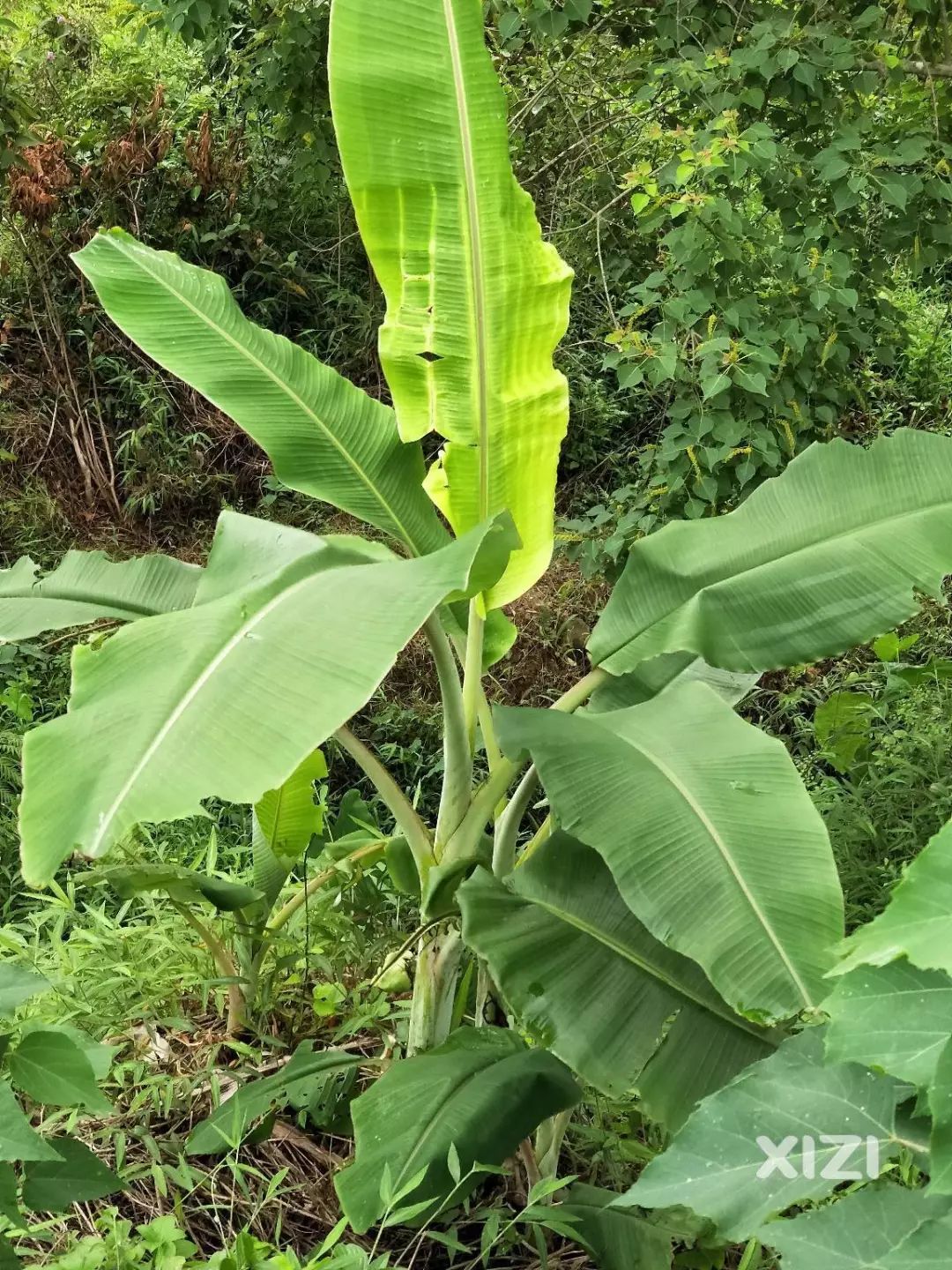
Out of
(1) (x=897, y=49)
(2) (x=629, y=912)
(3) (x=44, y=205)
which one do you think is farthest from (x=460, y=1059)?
(3) (x=44, y=205)

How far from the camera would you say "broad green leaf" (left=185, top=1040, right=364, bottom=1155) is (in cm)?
146

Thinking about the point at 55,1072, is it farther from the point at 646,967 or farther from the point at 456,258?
the point at 456,258

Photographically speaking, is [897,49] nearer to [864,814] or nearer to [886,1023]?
[864,814]

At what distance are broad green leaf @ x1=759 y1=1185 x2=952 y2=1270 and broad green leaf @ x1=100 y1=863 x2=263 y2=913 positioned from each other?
1.13 metres

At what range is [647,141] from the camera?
2846 mm

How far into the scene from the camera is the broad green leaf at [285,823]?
1925 mm

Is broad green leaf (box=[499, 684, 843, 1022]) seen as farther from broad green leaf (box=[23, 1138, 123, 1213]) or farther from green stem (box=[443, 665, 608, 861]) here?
broad green leaf (box=[23, 1138, 123, 1213])

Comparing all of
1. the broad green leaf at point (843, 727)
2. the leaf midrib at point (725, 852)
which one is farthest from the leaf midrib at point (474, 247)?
the broad green leaf at point (843, 727)

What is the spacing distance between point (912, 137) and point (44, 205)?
335cm

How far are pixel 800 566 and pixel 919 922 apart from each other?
0.97 metres

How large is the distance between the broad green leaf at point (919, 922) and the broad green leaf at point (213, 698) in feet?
1.63

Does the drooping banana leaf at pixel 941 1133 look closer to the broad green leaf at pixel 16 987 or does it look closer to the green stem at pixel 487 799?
the broad green leaf at pixel 16 987

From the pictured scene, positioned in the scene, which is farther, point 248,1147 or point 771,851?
point 248,1147

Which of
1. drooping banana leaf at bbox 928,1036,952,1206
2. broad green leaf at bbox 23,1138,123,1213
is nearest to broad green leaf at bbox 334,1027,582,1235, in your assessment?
broad green leaf at bbox 23,1138,123,1213
